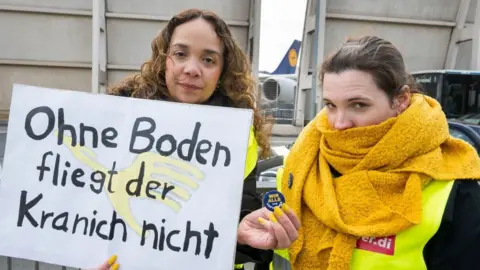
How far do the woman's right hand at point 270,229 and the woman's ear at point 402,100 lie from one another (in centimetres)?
48

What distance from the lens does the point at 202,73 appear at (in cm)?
149

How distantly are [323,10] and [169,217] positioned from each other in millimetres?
6149

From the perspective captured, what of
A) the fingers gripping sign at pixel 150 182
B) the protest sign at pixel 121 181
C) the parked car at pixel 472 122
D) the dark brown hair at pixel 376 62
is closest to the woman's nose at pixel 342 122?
the dark brown hair at pixel 376 62

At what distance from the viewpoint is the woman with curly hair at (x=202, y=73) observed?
1.48 metres

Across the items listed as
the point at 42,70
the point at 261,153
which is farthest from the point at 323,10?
the point at 261,153

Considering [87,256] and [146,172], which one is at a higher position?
[146,172]

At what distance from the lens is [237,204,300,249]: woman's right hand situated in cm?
116

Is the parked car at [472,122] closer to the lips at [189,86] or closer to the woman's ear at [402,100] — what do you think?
the woman's ear at [402,100]

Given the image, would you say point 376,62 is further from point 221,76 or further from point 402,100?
point 221,76

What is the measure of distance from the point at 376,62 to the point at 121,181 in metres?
0.86

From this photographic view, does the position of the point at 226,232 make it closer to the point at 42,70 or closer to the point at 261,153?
the point at 261,153

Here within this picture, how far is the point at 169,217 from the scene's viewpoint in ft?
4.22

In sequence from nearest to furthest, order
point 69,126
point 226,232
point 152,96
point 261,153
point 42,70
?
point 226,232, point 69,126, point 152,96, point 261,153, point 42,70

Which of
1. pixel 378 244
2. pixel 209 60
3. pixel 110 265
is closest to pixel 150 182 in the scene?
pixel 110 265
